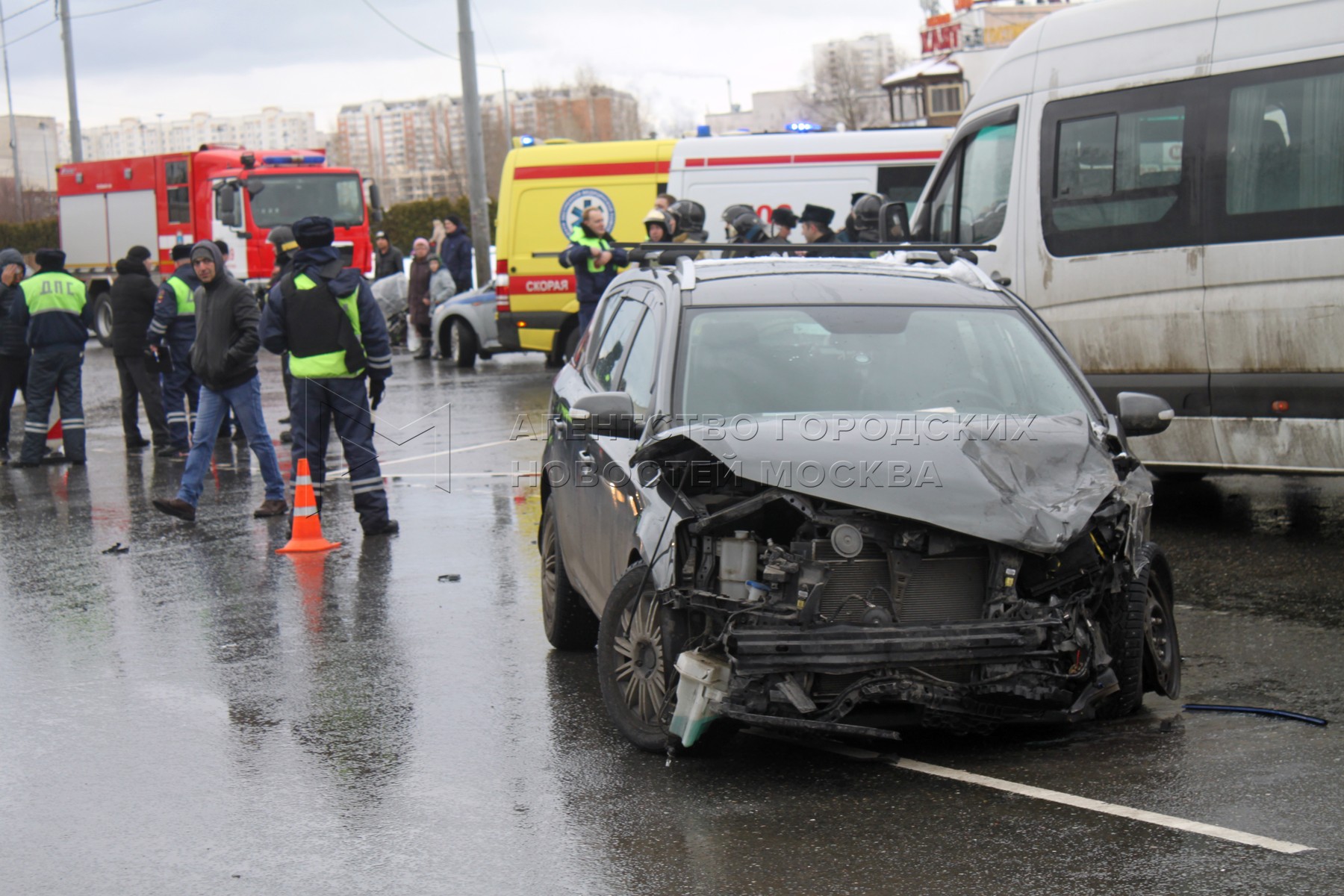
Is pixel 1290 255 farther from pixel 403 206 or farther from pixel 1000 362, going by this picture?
pixel 403 206

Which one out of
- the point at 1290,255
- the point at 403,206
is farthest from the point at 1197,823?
the point at 403,206

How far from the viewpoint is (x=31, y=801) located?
5.01 m

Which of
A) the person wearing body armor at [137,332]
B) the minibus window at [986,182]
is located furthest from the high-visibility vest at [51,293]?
the minibus window at [986,182]

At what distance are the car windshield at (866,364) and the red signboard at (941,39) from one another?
52.6 metres

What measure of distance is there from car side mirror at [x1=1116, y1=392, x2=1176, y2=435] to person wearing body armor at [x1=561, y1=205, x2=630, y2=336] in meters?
9.22

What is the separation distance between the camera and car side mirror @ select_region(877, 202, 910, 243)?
32.9 feet

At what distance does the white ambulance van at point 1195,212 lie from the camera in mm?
7945

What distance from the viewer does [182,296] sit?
14336 mm

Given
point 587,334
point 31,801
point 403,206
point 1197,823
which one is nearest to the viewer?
point 1197,823

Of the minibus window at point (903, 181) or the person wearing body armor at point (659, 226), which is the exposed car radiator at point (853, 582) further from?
the minibus window at point (903, 181)

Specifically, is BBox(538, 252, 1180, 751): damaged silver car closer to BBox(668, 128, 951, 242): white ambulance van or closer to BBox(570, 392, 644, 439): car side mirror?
BBox(570, 392, 644, 439): car side mirror

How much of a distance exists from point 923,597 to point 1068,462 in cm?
75

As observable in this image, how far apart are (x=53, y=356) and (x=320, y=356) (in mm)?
5773

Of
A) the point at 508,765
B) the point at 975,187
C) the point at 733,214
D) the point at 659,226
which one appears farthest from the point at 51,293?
the point at 508,765
